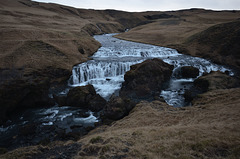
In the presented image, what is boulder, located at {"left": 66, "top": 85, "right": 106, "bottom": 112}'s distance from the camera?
18000 mm

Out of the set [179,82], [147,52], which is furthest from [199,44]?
[179,82]

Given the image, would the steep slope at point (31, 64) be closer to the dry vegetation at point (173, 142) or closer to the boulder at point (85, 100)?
the boulder at point (85, 100)

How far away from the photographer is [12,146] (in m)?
12.5

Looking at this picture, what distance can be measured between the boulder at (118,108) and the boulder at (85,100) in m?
2.30

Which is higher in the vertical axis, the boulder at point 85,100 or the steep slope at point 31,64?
the steep slope at point 31,64

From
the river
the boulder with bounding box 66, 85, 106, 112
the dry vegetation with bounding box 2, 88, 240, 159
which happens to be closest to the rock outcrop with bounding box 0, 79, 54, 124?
the river

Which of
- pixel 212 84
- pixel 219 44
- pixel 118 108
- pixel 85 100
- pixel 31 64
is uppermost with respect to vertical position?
pixel 219 44

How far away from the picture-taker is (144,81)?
22484 mm

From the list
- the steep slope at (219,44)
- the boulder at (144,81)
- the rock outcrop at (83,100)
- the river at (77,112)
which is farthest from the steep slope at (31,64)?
the steep slope at (219,44)

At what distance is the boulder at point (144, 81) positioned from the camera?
834 inches

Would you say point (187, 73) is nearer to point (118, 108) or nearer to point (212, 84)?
point (212, 84)

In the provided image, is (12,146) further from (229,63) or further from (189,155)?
(229,63)

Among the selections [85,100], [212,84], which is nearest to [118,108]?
[85,100]

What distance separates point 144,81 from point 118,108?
8.23 metres
